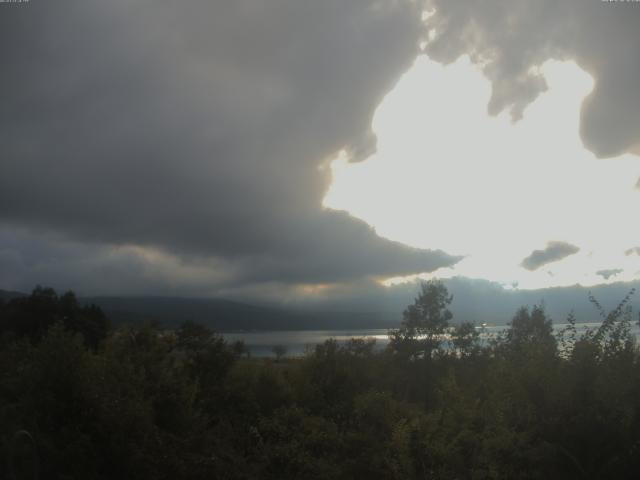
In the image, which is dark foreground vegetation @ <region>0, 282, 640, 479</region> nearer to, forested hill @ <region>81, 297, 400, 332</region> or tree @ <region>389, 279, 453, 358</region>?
tree @ <region>389, 279, 453, 358</region>

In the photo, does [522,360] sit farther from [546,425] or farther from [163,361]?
[163,361]

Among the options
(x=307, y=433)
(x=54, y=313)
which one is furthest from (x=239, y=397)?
(x=54, y=313)

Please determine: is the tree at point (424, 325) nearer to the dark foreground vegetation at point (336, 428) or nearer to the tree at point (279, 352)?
the tree at point (279, 352)

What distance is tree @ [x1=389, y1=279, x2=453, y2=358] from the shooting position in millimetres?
37594

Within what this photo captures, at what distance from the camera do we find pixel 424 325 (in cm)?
3925

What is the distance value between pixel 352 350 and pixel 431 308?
11.2 m

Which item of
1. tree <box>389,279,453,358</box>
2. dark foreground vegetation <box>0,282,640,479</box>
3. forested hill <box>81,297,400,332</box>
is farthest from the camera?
forested hill <box>81,297,400,332</box>

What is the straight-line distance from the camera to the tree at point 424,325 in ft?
123

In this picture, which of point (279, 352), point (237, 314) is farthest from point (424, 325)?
point (237, 314)

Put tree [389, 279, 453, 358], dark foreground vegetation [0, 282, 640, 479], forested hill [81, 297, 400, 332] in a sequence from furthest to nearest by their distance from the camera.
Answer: forested hill [81, 297, 400, 332] → tree [389, 279, 453, 358] → dark foreground vegetation [0, 282, 640, 479]

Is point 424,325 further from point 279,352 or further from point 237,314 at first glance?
point 237,314

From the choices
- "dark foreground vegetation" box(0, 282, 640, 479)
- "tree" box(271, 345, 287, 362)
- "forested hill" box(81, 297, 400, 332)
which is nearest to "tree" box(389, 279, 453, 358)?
"tree" box(271, 345, 287, 362)

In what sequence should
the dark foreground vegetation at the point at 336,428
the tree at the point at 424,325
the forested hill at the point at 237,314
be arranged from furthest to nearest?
the forested hill at the point at 237,314 < the tree at the point at 424,325 < the dark foreground vegetation at the point at 336,428

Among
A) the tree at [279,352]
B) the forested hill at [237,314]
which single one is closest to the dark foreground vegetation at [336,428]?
the tree at [279,352]
